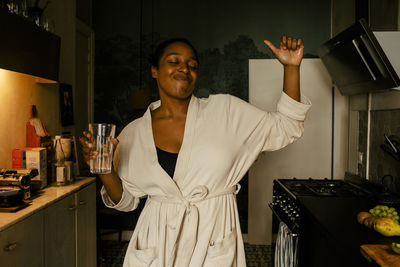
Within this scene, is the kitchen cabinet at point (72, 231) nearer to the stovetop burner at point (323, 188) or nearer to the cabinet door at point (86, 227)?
the cabinet door at point (86, 227)

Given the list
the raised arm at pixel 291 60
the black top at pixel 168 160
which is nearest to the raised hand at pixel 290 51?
the raised arm at pixel 291 60

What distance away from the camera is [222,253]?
1302 millimetres

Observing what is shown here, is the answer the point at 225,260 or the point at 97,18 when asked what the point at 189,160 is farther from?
the point at 97,18

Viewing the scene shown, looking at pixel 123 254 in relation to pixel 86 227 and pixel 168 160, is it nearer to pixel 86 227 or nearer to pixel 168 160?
pixel 86 227

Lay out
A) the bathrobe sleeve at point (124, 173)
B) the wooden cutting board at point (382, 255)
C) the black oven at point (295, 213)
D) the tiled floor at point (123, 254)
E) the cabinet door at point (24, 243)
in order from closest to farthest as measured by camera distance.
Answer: the wooden cutting board at point (382, 255) < the bathrobe sleeve at point (124, 173) < the cabinet door at point (24, 243) < the black oven at point (295, 213) < the tiled floor at point (123, 254)

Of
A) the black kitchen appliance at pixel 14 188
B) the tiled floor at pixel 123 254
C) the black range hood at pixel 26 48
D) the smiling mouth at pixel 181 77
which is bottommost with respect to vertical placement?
the tiled floor at pixel 123 254

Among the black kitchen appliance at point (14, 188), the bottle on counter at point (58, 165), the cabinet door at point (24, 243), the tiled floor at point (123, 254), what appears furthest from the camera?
the tiled floor at point (123, 254)

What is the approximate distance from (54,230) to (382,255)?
1755 millimetres

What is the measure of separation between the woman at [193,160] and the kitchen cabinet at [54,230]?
1.88 ft

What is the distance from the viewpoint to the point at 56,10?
2924 mm

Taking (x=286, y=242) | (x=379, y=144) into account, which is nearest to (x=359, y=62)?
(x=379, y=144)

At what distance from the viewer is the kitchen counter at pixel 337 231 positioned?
1528 mm

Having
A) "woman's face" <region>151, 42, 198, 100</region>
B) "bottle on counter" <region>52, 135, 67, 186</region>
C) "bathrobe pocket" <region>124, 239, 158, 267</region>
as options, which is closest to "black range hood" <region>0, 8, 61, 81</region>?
"bottle on counter" <region>52, 135, 67, 186</region>

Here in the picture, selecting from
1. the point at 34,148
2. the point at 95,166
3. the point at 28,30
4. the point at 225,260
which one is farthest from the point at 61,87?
the point at 225,260
